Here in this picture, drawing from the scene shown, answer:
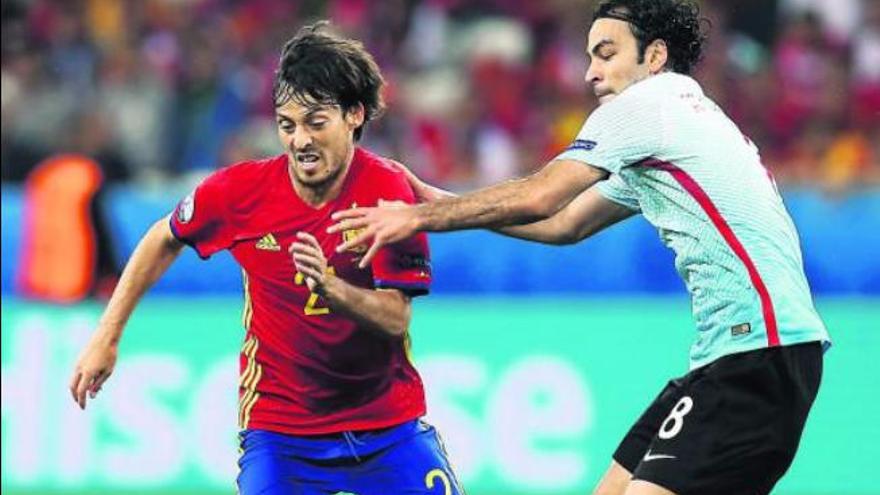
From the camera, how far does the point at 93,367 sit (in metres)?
7.06

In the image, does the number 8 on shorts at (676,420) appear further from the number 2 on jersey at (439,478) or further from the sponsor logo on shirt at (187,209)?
the sponsor logo on shirt at (187,209)

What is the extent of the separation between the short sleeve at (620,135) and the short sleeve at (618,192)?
66 centimetres

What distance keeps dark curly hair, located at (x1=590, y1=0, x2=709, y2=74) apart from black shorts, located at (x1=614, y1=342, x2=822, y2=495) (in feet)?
3.52

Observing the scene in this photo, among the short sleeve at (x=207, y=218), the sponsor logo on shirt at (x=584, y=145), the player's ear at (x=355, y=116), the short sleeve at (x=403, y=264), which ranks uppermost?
the player's ear at (x=355, y=116)

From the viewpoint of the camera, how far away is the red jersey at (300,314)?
6.87 meters

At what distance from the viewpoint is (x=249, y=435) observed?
6.95 meters

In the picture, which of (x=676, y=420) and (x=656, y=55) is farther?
(x=656, y=55)

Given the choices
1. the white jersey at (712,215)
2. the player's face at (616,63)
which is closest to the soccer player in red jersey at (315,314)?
the player's face at (616,63)

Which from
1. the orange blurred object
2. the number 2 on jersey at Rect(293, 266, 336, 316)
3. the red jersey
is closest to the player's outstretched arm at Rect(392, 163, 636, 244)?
the red jersey

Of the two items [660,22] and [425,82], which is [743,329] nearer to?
[660,22]

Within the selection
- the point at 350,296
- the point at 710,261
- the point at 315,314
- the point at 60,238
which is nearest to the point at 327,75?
the point at 315,314

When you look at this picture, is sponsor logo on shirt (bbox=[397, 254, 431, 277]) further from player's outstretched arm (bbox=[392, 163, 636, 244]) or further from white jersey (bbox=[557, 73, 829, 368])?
white jersey (bbox=[557, 73, 829, 368])

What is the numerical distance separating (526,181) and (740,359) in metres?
0.86

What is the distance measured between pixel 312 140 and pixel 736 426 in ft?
5.62
